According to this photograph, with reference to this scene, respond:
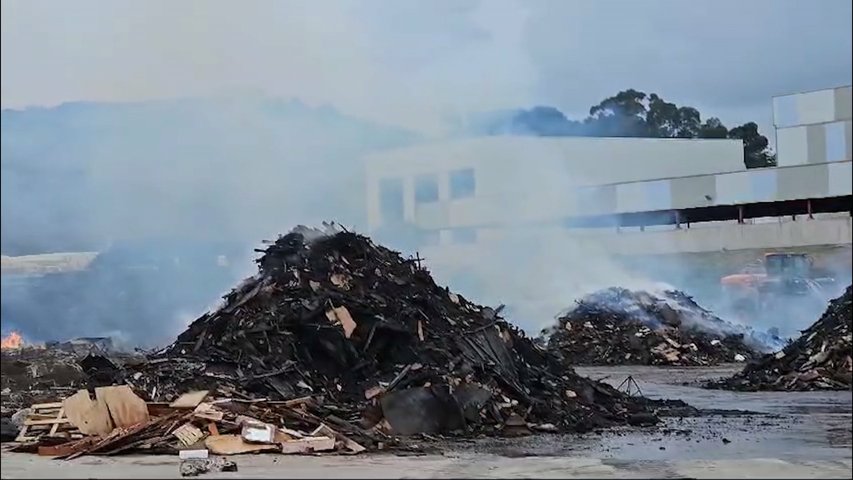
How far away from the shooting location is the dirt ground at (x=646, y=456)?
552cm

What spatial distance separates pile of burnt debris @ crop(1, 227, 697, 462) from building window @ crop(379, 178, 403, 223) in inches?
13.4

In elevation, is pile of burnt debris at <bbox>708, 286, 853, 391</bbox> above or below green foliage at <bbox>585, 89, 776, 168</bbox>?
below

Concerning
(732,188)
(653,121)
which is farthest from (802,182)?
(653,121)

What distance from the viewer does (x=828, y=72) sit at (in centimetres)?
570

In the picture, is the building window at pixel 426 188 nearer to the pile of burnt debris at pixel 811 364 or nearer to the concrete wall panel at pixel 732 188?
the concrete wall panel at pixel 732 188

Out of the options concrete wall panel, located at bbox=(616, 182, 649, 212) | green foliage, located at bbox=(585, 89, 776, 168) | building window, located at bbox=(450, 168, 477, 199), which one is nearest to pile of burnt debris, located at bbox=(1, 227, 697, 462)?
building window, located at bbox=(450, 168, 477, 199)

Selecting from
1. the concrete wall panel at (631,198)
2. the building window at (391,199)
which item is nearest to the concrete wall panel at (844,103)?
the concrete wall panel at (631,198)

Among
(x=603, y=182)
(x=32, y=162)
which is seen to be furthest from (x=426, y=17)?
(x=32, y=162)

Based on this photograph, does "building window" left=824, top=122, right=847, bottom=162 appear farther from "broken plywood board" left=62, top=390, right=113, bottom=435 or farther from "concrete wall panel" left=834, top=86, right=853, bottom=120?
"broken plywood board" left=62, top=390, right=113, bottom=435

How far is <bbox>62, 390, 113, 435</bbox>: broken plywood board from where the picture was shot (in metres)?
6.75

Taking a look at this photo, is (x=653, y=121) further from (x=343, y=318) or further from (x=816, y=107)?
(x=343, y=318)

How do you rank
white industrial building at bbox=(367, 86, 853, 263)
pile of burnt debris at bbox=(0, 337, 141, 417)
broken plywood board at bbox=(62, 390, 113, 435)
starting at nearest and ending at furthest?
white industrial building at bbox=(367, 86, 853, 263) < broken plywood board at bbox=(62, 390, 113, 435) < pile of burnt debris at bbox=(0, 337, 141, 417)

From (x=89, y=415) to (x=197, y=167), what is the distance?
1710mm

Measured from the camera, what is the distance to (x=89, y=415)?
679 centimetres
